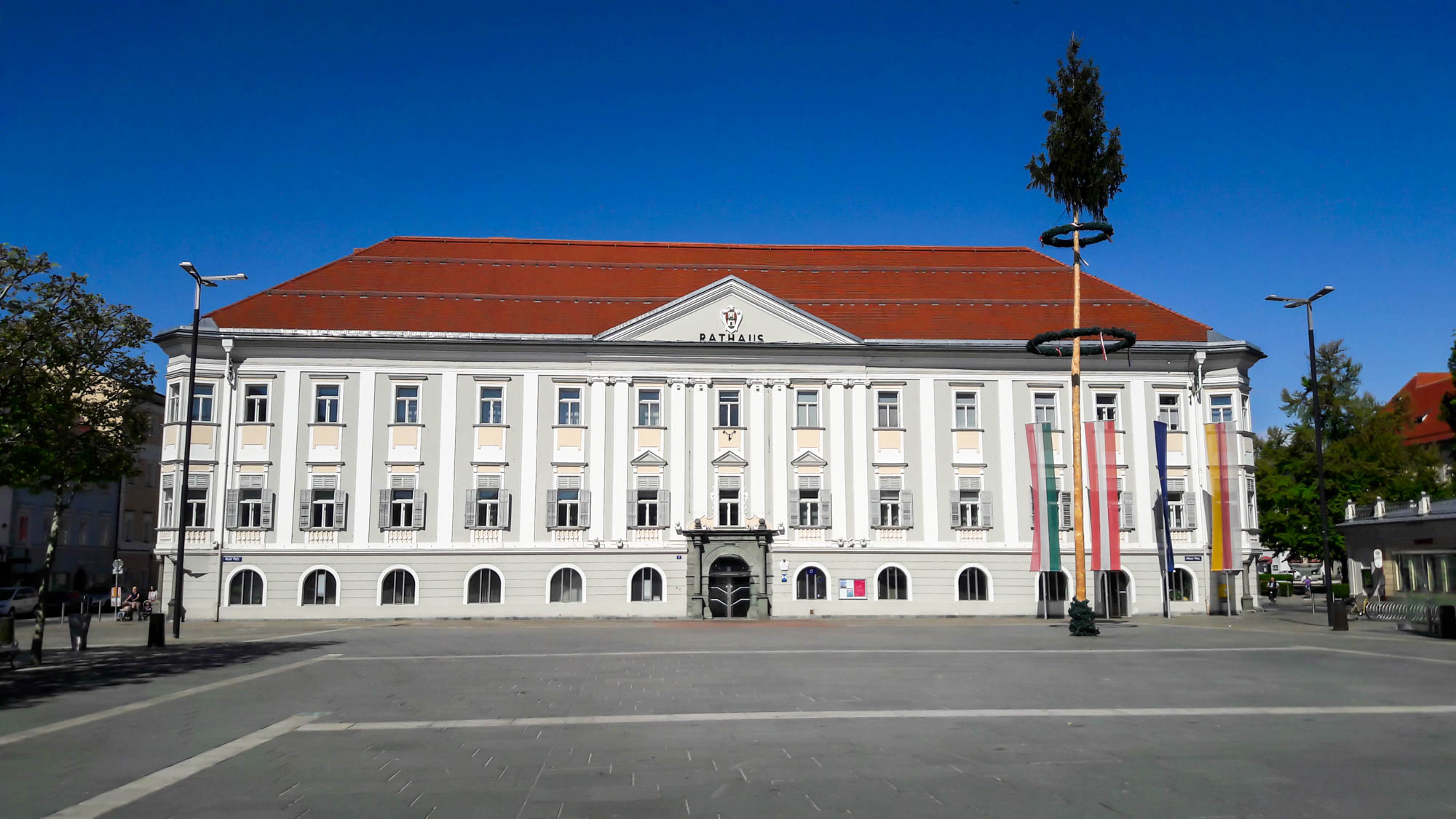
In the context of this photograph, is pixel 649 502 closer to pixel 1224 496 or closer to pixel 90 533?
pixel 1224 496

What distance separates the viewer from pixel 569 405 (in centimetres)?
4209

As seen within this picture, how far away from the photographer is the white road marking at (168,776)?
8758 millimetres

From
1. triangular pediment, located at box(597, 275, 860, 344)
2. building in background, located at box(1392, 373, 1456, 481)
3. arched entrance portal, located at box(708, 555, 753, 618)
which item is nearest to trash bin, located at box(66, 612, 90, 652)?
arched entrance portal, located at box(708, 555, 753, 618)

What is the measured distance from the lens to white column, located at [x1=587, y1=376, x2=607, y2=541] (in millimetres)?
41125

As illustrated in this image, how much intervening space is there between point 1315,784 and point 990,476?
3343 cm

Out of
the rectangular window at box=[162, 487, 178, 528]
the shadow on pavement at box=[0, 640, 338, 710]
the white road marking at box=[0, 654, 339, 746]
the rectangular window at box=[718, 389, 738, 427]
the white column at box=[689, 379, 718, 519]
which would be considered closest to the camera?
the white road marking at box=[0, 654, 339, 746]

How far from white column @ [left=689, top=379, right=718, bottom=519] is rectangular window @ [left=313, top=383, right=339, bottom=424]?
1418cm

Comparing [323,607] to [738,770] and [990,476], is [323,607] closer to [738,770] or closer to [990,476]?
[990,476]

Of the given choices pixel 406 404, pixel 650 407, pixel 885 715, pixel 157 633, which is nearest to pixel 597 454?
pixel 650 407

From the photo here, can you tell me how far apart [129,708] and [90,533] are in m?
55.9

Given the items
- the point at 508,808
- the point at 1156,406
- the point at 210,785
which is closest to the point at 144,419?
the point at 210,785

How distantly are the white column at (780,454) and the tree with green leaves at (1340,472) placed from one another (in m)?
31.9

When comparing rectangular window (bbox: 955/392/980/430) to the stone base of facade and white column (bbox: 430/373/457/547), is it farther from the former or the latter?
white column (bbox: 430/373/457/547)

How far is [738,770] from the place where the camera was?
10227 millimetres
